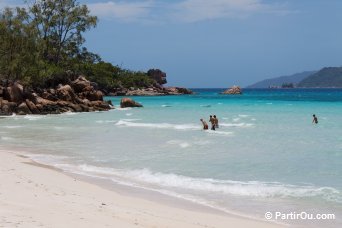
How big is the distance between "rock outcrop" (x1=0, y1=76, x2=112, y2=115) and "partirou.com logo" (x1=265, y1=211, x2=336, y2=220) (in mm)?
42499

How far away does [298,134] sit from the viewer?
29734mm

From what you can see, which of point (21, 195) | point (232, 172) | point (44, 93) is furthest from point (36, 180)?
point (44, 93)

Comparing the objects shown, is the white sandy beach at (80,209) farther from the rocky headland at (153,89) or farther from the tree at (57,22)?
the rocky headland at (153,89)

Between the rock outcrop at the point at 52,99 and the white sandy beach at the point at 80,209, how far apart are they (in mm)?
37659

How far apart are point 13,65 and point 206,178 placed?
4281 centimetres

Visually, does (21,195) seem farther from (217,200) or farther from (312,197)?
(312,197)

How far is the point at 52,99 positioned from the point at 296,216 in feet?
157

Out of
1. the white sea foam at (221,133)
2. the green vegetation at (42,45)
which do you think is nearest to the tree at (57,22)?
the green vegetation at (42,45)

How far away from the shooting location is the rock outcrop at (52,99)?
162ft

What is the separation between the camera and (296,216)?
34.9 feet

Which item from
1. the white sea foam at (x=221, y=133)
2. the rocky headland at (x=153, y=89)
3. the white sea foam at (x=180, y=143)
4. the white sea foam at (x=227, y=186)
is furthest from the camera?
the rocky headland at (x=153, y=89)

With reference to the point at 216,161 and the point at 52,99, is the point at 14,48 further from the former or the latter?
the point at 216,161

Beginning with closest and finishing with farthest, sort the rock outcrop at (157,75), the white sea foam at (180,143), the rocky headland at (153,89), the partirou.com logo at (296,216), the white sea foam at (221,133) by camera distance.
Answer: the partirou.com logo at (296,216), the white sea foam at (180,143), the white sea foam at (221,133), the rocky headland at (153,89), the rock outcrop at (157,75)

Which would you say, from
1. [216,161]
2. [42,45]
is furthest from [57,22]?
[216,161]
